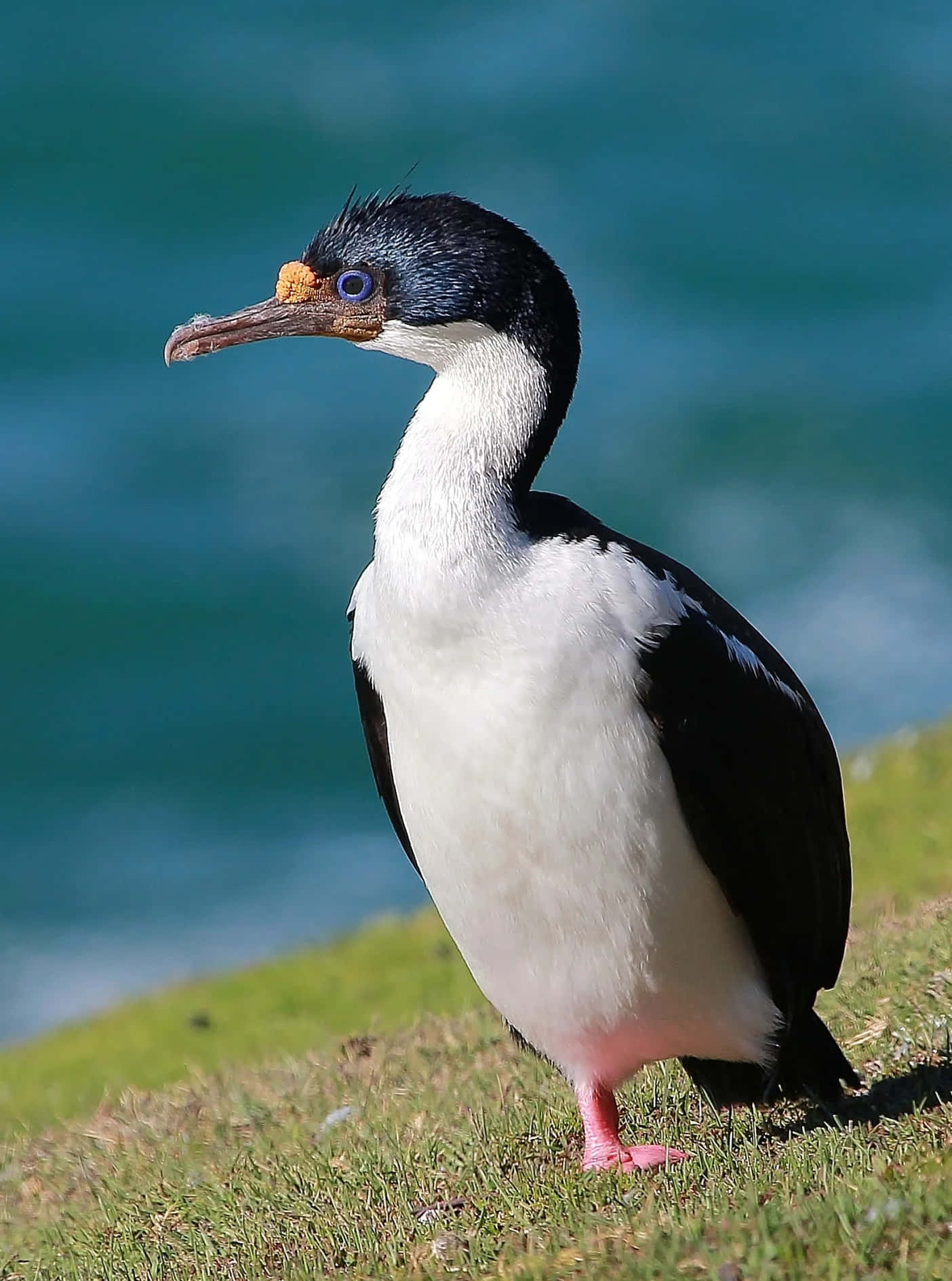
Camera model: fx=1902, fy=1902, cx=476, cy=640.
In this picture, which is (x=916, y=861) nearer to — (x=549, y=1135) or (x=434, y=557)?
(x=549, y=1135)

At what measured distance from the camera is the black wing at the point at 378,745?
5.43 metres

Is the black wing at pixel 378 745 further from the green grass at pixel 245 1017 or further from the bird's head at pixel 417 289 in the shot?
the green grass at pixel 245 1017

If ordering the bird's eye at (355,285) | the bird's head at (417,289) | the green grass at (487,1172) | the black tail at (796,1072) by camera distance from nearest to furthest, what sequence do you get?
1. the green grass at (487,1172)
2. the bird's head at (417,289)
3. the bird's eye at (355,285)
4. the black tail at (796,1072)

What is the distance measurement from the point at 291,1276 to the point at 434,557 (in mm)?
1846

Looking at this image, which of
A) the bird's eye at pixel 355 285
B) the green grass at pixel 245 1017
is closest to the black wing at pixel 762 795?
the bird's eye at pixel 355 285

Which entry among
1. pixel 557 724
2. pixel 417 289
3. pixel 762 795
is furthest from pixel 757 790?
pixel 417 289

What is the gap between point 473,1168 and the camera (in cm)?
539

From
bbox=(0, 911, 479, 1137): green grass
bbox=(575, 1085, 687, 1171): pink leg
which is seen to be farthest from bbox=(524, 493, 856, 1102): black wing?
bbox=(0, 911, 479, 1137): green grass

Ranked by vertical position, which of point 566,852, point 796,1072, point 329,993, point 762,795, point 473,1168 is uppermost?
point 762,795

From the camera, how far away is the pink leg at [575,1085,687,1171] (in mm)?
5098

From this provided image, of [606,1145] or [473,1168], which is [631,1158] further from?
[473,1168]

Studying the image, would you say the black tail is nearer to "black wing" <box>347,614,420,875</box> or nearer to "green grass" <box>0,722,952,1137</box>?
"black wing" <box>347,614,420,875</box>

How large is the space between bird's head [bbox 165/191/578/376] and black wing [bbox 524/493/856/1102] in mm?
488

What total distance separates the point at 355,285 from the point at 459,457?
0.70m
